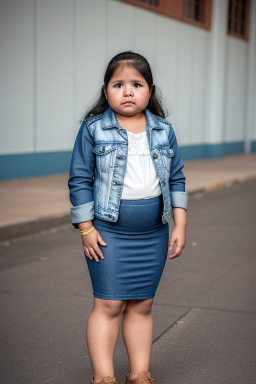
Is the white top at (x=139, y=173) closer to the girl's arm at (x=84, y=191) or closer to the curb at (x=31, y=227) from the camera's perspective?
the girl's arm at (x=84, y=191)

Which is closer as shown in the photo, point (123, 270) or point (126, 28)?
point (123, 270)

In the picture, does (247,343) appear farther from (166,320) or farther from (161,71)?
(161,71)

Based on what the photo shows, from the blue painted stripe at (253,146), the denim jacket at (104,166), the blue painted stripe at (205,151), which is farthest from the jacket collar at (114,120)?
the blue painted stripe at (253,146)

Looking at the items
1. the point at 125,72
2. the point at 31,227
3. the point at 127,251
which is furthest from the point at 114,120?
the point at 31,227

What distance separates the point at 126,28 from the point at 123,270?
13.1 metres

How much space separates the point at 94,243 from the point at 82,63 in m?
11.5

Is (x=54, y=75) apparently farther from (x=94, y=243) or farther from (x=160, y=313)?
(x=94, y=243)

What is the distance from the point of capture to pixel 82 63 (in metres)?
13.8

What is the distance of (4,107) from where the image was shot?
38.8 ft

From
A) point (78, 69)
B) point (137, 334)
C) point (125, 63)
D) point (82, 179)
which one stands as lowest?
point (137, 334)

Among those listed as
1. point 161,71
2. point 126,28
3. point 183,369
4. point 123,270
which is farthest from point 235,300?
point 161,71

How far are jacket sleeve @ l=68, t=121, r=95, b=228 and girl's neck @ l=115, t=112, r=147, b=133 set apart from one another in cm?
17

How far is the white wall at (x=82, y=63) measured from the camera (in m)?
12.0

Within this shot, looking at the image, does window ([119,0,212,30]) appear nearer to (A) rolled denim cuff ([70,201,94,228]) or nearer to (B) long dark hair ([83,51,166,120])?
(B) long dark hair ([83,51,166,120])
